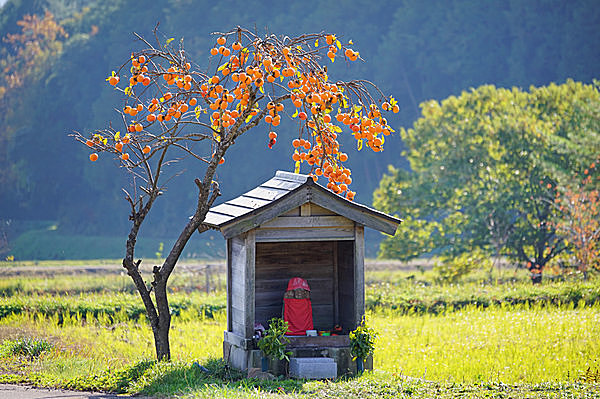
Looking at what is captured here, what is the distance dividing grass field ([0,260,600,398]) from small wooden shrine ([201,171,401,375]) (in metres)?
0.59

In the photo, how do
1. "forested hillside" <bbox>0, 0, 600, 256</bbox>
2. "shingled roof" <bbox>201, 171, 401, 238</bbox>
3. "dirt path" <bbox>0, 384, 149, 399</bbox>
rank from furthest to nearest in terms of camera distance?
1. "forested hillside" <bbox>0, 0, 600, 256</bbox>
2. "shingled roof" <bbox>201, 171, 401, 238</bbox>
3. "dirt path" <bbox>0, 384, 149, 399</bbox>

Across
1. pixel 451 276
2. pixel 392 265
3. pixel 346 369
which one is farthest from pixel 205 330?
pixel 392 265

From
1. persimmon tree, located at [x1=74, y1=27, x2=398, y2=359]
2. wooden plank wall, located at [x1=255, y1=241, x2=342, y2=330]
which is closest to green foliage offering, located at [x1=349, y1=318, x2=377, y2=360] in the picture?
wooden plank wall, located at [x1=255, y1=241, x2=342, y2=330]

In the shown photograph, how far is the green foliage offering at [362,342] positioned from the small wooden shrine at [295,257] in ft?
0.36

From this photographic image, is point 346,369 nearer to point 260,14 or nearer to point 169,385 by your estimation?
point 169,385

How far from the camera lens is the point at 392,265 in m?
32.4

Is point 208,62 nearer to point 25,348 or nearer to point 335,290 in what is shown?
point 25,348

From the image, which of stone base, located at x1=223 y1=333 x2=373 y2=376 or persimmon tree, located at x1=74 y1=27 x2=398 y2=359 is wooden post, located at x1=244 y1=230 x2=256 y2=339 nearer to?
stone base, located at x1=223 y1=333 x2=373 y2=376

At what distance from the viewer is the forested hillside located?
45.3m

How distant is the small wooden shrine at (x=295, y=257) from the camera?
29.7 ft

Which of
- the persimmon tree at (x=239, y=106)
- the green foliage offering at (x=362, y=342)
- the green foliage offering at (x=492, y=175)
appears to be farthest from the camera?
the green foliage offering at (x=492, y=175)

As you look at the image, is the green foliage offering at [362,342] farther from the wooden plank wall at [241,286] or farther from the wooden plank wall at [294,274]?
the wooden plank wall at [241,286]

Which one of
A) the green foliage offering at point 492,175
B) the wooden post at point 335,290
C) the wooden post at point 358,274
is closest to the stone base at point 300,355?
the wooden post at point 358,274

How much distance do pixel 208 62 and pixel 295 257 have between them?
34362 mm
